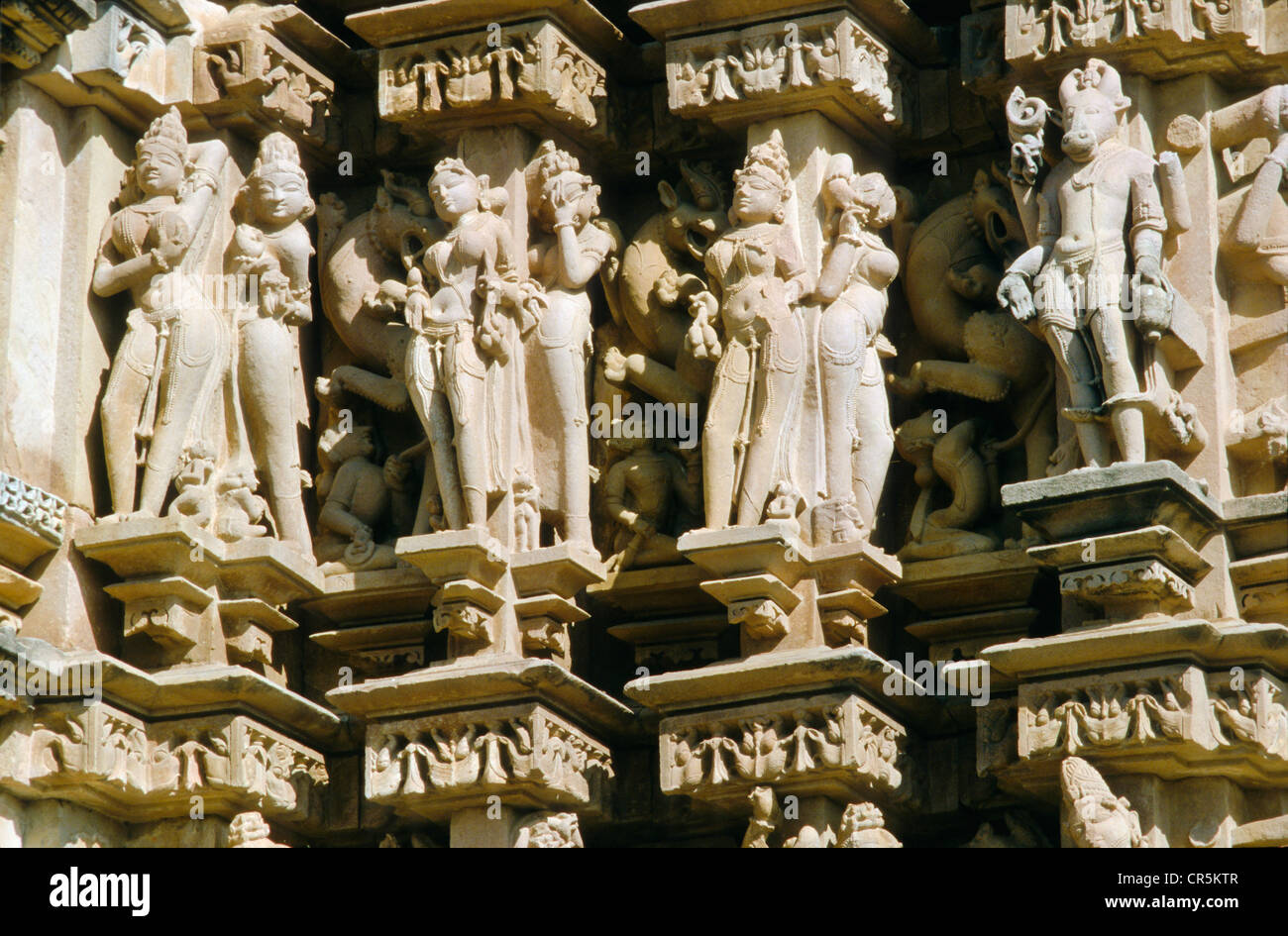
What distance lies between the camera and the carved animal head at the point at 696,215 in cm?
1700

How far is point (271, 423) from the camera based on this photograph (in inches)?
670

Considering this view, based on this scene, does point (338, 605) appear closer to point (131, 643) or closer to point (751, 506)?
point (131, 643)

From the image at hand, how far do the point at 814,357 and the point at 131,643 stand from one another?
3.32 metres

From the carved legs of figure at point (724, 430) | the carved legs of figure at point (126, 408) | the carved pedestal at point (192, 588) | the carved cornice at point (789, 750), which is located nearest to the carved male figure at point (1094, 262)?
the carved legs of figure at point (724, 430)

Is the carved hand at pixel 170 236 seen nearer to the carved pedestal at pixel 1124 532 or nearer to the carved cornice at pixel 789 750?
the carved cornice at pixel 789 750

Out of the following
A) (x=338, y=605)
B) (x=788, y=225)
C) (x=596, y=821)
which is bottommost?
(x=596, y=821)

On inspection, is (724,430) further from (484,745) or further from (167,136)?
(167,136)

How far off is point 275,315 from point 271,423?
52cm

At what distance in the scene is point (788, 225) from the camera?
54.2ft

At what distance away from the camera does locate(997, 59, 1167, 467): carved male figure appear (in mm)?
15484

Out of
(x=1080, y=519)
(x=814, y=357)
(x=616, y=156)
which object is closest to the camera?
(x=1080, y=519)

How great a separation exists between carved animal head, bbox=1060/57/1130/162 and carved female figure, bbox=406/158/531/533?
2.62m

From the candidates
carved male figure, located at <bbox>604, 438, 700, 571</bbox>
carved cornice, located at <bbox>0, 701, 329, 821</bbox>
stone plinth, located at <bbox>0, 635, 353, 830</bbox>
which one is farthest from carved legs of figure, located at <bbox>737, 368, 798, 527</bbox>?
A: carved cornice, located at <bbox>0, 701, 329, 821</bbox>

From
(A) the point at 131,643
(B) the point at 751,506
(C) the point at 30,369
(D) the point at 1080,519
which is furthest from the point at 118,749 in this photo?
(D) the point at 1080,519
